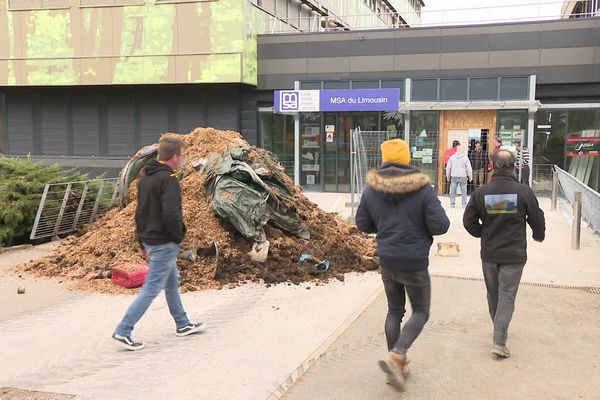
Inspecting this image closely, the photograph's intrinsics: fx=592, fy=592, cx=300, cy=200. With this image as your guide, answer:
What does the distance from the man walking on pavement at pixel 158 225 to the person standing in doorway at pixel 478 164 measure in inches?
451

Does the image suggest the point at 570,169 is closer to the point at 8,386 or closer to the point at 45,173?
A: the point at 45,173

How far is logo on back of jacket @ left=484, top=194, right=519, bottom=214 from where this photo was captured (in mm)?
4602

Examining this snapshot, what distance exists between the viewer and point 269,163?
30.2ft

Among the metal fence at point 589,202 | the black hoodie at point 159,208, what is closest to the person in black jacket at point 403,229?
the black hoodie at point 159,208

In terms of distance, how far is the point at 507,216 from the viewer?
15.2ft

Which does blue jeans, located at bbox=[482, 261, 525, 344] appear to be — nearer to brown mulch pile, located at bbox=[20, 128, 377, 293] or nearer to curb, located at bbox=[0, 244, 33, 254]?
brown mulch pile, located at bbox=[20, 128, 377, 293]

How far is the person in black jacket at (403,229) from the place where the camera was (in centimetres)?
400

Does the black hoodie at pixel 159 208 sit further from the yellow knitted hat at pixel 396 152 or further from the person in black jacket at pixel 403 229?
the yellow knitted hat at pixel 396 152

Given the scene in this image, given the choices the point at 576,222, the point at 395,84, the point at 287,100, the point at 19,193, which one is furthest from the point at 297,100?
the point at 576,222

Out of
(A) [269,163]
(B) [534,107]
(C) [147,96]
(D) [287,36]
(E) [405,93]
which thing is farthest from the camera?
(C) [147,96]

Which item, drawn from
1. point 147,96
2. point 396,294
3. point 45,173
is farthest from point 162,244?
point 147,96

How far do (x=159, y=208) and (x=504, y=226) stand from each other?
2733 mm

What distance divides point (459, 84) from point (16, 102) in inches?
637

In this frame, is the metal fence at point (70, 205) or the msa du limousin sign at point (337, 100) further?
the msa du limousin sign at point (337, 100)
